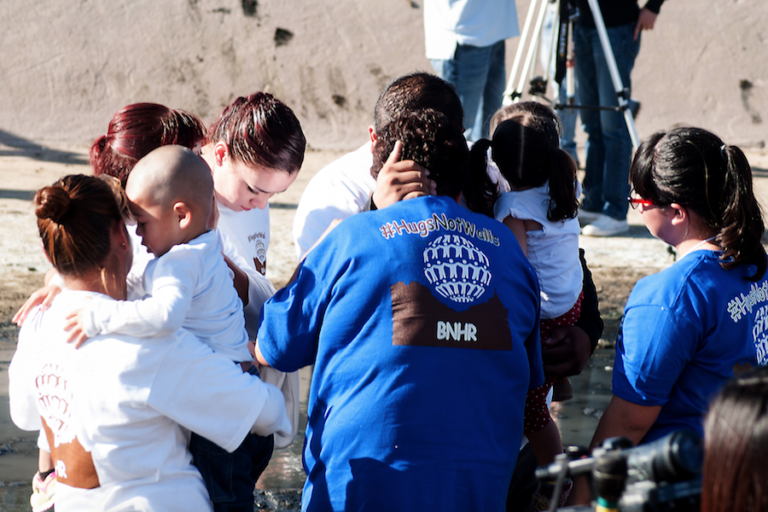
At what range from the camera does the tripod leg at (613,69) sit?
521 cm

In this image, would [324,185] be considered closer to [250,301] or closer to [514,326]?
[250,301]

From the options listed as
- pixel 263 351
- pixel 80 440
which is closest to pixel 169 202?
pixel 263 351

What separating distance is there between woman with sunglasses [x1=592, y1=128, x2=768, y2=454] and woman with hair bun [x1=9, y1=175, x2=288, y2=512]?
0.97m

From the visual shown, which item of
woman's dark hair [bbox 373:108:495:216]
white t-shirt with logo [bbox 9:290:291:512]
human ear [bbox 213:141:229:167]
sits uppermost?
woman's dark hair [bbox 373:108:495:216]

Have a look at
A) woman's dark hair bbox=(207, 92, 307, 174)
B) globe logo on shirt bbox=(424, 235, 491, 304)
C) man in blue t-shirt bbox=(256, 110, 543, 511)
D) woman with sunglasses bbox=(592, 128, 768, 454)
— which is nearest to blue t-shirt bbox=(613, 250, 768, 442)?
woman with sunglasses bbox=(592, 128, 768, 454)

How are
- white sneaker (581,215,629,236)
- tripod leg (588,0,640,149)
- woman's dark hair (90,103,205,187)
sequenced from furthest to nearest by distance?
white sneaker (581,215,629,236) → tripod leg (588,0,640,149) → woman's dark hair (90,103,205,187)

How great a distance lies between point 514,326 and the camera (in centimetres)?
187

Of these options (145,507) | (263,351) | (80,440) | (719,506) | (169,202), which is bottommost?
(145,507)

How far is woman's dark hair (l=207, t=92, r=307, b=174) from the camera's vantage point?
2.38 metres

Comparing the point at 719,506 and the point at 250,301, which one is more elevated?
the point at 719,506

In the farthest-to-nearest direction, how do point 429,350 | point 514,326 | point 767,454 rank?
point 514,326, point 429,350, point 767,454

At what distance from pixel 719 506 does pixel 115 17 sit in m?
8.64

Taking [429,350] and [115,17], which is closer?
[429,350]

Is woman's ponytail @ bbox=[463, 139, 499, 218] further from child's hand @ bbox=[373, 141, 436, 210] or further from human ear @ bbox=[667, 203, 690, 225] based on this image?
human ear @ bbox=[667, 203, 690, 225]
